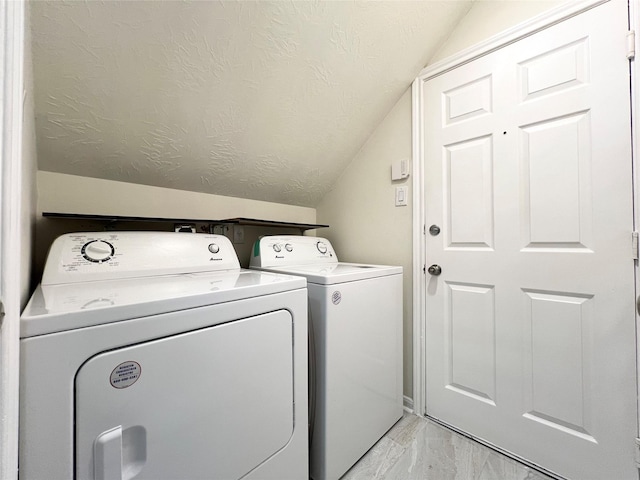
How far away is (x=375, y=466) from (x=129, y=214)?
174 centimetres

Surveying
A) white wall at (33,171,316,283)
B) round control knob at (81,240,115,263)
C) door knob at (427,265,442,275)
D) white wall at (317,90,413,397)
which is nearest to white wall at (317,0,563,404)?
white wall at (317,90,413,397)

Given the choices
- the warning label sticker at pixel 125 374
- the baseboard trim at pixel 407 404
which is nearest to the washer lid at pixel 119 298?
the warning label sticker at pixel 125 374

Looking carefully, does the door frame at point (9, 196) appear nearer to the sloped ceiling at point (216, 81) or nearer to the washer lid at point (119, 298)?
the washer lid at point (119, 298)

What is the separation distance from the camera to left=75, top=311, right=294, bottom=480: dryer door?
60 cm

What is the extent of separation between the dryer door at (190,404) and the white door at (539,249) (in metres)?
1.03

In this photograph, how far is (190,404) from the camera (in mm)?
732

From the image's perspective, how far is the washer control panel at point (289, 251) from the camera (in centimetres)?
159

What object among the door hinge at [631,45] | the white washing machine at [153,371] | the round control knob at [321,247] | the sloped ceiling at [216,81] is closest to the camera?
the white washing machine at [153,371]

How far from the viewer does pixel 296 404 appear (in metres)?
1.01

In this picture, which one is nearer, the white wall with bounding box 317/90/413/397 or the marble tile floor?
the marble tile floor

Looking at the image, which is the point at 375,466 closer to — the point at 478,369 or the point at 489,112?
the point at 478,369

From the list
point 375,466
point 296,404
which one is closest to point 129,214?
point 296,404

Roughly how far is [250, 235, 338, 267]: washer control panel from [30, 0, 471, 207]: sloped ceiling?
1.39ft

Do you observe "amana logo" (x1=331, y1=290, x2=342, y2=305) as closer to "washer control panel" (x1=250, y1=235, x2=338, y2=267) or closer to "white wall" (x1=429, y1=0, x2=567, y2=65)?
"washer control panel" (x1=250, y1=235, x2=338, y2=267)
